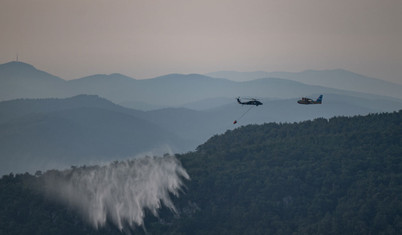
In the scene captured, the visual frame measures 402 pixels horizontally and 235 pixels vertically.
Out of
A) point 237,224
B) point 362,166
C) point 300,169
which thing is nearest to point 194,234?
point 237,224

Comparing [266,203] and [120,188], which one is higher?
[120,188]

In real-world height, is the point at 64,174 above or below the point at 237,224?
above

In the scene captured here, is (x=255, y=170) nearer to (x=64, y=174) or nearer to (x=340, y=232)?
(x=340, y=232)

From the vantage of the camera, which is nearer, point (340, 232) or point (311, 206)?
point (340, 232)

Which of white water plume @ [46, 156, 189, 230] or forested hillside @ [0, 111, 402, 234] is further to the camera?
white water plume @ [46, 156, 189, 230]

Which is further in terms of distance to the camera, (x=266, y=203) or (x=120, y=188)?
(x=120, y=188)

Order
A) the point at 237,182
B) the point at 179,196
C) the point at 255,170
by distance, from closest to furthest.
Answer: the point at 179,196 < the point at 237,182 < the point at 255,170

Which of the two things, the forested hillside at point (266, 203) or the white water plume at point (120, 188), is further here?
the white water plume at point (120, 188)

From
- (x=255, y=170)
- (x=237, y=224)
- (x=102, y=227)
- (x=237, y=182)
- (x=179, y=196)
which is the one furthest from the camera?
(x=255, y=170)
